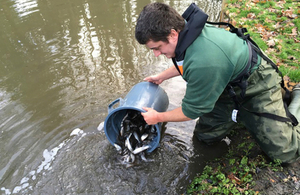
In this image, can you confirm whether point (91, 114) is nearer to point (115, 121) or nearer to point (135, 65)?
point (115, 121)

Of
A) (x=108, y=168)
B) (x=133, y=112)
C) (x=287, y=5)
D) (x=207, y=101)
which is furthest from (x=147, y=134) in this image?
(x=287, y=5)

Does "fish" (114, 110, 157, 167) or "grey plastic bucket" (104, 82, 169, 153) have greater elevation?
"grey plastic bucket" (104, 82, 169, 153)

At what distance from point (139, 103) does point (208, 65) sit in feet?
3.92

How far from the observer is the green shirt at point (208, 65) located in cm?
212

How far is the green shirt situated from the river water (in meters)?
1.35

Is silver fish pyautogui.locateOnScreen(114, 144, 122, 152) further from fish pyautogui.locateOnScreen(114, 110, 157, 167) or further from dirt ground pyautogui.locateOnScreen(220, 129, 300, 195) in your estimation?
dirt ground pyautogui.locateOnScreen(220, 129, 300, 195)

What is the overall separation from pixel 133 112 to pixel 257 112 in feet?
5.84

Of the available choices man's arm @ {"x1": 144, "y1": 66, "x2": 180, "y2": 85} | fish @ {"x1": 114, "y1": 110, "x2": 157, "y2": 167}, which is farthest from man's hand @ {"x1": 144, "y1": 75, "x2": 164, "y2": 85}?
fish @ {"x1": 114, "y1": 110, "x2": 157, "y2": 167}

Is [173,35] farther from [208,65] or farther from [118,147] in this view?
[118,147]

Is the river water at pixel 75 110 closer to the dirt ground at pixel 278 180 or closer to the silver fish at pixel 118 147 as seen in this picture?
the silver fish at pixel 118 147

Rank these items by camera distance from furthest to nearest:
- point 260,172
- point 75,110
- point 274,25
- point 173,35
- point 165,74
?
point 274,25 < point 75,110 < point 165,74 < point 260,172 < point 173,35

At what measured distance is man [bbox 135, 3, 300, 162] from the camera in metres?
2.13

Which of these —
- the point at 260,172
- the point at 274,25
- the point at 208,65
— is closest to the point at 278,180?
the point at 260,172

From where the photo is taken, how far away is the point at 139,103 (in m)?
3.02
